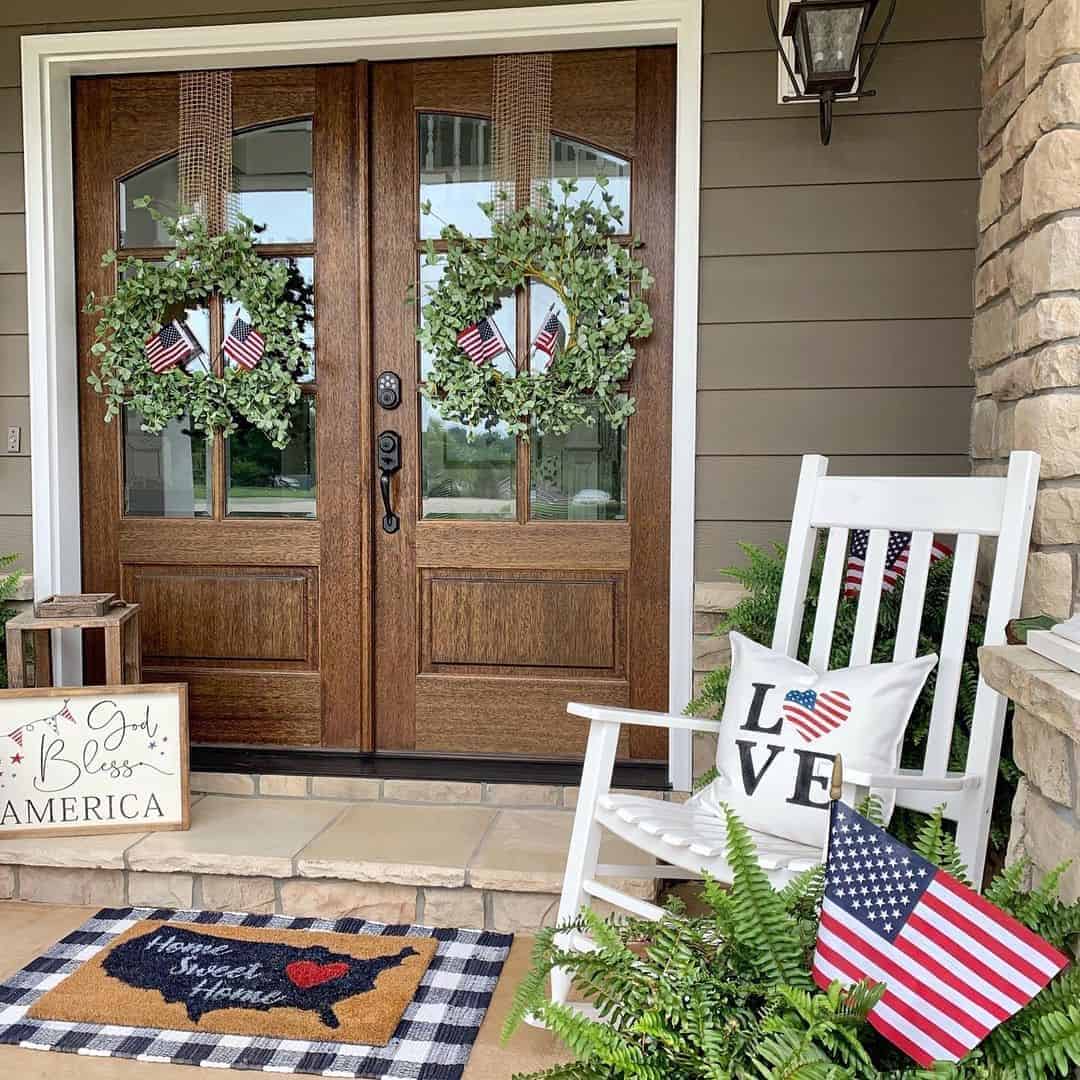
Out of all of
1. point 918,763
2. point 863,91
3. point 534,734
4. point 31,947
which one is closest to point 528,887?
point 534,734

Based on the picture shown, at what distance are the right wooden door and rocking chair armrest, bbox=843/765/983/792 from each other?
1.25 m

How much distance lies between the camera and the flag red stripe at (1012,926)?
1072 mm

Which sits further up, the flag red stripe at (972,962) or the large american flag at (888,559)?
the large american flag at (888,559)

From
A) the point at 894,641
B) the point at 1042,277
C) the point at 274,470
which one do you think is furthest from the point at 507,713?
the point at 1042,277

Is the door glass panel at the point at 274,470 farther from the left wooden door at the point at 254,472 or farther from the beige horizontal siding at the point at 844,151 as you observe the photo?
the beige horizontal siding at the point at 844,151

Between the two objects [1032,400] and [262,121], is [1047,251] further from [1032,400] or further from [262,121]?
[262,121]

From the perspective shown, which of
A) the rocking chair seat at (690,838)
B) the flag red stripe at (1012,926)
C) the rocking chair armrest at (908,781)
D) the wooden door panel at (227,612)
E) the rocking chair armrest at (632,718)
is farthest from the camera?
the wooden door panel at (227,612)

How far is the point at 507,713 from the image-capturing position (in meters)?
3.17

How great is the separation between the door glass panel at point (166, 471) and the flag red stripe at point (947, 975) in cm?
257

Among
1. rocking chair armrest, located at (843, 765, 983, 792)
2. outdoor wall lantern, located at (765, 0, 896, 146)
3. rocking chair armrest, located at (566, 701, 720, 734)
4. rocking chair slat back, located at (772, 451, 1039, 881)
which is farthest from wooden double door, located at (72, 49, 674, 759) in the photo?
rocking chair armrest, located at (843, 765, 983, 792)

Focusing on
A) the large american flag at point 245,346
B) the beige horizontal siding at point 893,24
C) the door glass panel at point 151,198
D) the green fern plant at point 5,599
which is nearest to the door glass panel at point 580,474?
the large american flag at point 245,346

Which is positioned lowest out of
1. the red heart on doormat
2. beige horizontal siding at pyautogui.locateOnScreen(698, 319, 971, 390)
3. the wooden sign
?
the red heart on doormat

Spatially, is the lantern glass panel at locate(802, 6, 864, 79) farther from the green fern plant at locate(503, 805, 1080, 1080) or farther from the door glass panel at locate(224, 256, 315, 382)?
the green fern plant at locate(503, 805, 1080, 1080)

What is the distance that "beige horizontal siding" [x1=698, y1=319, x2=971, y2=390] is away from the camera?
9.20ft
